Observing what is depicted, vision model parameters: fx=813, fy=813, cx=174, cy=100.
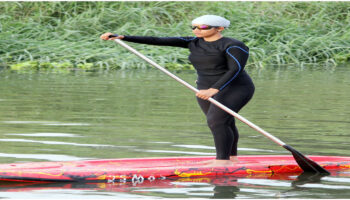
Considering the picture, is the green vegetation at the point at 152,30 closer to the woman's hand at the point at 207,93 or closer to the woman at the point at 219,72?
the woman at the point at 219,72

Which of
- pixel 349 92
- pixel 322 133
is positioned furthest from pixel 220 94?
pixel 349 92

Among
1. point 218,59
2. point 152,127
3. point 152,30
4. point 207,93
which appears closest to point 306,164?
point 207,93

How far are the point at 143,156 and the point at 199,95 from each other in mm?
1156

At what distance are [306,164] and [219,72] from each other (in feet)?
3.66

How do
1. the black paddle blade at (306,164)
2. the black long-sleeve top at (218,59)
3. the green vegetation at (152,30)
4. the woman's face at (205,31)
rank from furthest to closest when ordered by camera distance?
the green vegetation at (152,30) < the black paddle blade at (306,164) < the woman's face at (205,31) < the black long-sleeve top at (218,59)

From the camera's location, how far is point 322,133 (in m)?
8.93

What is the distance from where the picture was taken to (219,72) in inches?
262

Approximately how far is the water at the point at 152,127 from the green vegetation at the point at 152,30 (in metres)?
2.31

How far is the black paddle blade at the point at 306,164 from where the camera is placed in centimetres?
688

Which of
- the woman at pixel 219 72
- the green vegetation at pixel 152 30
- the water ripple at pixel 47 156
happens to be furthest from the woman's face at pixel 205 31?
the green vegetation at pixel 152 30

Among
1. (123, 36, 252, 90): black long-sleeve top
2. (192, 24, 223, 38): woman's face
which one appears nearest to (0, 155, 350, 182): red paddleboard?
(123, 36, 252, 90): black long-sleeve top

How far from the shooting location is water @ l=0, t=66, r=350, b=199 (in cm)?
623

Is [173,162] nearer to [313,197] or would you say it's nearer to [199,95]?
[199,95]

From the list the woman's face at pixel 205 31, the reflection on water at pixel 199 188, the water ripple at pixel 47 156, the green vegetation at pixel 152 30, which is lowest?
the reflection on water at pixel 199 188
